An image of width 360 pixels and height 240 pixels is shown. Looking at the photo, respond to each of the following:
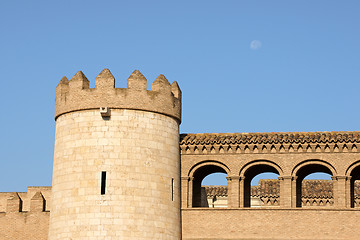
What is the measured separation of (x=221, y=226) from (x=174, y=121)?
589 centimetres

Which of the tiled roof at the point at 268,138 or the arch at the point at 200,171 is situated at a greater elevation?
the tiled roof at the point at 268,138

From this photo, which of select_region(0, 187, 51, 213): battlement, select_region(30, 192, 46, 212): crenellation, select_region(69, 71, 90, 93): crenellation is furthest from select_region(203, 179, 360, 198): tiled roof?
select_region(69, 71, 90, 93): crenellation

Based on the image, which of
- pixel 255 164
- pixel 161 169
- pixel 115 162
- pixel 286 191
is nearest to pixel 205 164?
pixel 255 164

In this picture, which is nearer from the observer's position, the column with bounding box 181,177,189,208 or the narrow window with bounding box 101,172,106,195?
the narrow window with bounding box 101,172,106,195

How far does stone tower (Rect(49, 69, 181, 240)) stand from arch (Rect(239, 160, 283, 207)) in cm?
376

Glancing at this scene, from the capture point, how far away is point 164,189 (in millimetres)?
36812

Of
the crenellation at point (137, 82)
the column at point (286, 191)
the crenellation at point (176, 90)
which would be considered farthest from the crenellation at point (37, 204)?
the column at point (286, 191)

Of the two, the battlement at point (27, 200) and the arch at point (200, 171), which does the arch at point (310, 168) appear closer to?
the arch at point (200, 171)

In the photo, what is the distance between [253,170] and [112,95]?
9286 mm

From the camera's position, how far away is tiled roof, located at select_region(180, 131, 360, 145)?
38.5 m

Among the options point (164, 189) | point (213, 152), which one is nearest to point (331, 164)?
point (213, 152)

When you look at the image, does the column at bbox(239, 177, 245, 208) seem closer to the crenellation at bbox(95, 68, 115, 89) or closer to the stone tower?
the stone tower

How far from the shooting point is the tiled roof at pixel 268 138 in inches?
1515

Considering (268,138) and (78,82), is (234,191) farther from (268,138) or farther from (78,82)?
(78,82)
